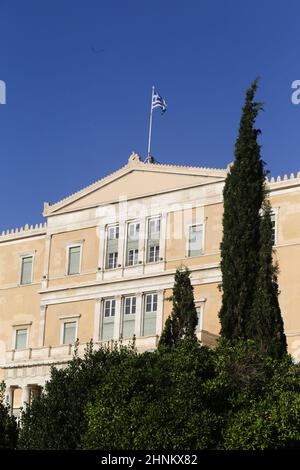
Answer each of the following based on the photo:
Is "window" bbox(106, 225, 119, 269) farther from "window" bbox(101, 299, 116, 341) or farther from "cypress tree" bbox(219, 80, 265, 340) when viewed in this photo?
"cypress tree" bbox(219, 80, 265, 340)

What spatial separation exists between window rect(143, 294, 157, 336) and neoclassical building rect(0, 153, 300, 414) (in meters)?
0.04

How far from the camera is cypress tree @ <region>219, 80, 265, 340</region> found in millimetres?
37188

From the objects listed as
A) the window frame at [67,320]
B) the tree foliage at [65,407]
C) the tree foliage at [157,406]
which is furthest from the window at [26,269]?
the tree foliage at [157,406]

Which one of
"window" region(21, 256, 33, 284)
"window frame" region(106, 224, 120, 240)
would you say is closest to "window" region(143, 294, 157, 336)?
"window frame" region(106, 224, 120, 240)

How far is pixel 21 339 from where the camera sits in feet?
167

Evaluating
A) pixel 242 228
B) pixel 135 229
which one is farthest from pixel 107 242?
pixel 242 228

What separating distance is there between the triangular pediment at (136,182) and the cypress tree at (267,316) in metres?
8.40

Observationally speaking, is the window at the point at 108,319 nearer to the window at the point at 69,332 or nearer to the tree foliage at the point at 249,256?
the window at the point at 69,332

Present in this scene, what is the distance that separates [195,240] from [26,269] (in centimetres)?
1037

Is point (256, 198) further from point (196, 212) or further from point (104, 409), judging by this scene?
point (104, 409)

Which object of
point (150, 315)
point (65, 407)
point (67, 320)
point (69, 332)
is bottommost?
point (65, 407)

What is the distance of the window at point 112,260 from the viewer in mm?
47938

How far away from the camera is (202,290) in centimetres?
4484

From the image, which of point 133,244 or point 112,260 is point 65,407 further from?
point 112,260
